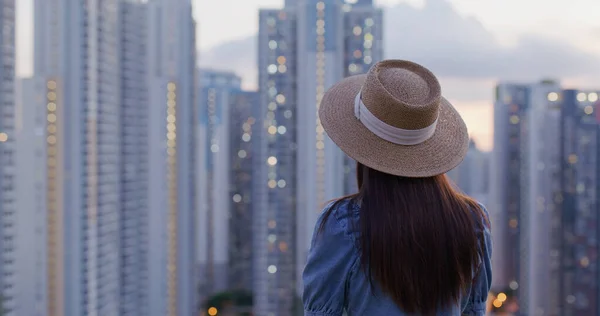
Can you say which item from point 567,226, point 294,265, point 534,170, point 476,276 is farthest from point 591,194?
point 476,276

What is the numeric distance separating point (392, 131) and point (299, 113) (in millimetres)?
17164

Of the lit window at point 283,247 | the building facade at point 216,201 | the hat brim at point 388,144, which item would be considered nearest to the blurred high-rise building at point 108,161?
the lit window at point 283,247

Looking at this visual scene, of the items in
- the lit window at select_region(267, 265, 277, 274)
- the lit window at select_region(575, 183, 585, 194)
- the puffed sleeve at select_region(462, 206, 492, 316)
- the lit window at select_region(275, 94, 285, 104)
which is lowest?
the lit window at select_region(267, 265, 277, 274)

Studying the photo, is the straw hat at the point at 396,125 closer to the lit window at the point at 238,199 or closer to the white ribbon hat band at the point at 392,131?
the white ribbon hat band at the point at 392,131

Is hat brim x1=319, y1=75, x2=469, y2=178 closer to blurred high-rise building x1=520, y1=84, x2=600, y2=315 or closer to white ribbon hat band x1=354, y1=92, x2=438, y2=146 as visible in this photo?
white ribbon hat band x1=354, y1=92, x2=438, y2=146

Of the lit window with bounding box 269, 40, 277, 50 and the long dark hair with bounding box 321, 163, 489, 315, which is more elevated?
the lit window with bounding box 269, 40, 277, 50

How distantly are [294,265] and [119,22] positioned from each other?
9.36m

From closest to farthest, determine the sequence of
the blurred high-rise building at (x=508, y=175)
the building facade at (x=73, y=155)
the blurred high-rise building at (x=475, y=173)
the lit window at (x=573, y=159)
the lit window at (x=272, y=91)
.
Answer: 1. the building facade at (x=73, y=155)
2. the lit window at (x=272, y=91)
3. the lit window at (x=573, y=159)
4. the blurred high-rise building at (x=508, y=175)
5. the blurred high-rise building at (x=475, y=173)

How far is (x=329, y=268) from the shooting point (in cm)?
93

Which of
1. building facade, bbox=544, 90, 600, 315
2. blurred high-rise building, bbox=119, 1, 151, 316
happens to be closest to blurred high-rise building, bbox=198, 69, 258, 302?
blurred high-rise building, bbox=119, 1, 151, 316

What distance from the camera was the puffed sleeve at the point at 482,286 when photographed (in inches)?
40.6

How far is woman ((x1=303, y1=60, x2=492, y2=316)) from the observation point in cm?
94

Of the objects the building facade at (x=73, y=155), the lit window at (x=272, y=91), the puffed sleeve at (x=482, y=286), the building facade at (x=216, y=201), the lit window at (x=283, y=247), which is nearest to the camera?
the puffed sleeve at (x=482, y=286)

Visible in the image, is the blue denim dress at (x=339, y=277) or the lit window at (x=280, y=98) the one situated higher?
the lit window at (x=280, y=98)
